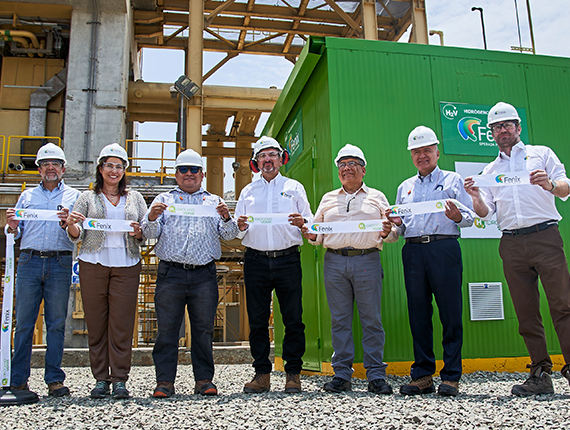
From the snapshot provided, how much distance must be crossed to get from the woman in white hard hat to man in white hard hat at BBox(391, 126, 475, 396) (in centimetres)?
262

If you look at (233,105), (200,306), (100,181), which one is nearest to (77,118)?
(233,105)

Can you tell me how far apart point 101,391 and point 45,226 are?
171 cm

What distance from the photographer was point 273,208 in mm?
4926

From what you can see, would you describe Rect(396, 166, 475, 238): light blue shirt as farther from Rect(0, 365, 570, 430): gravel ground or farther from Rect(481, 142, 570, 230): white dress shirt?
Rect(0, 365, 570, 430): gravel ground

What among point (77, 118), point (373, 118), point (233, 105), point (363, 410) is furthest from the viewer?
point (233, 105)

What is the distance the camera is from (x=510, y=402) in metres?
3.71

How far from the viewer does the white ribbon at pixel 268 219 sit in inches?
185

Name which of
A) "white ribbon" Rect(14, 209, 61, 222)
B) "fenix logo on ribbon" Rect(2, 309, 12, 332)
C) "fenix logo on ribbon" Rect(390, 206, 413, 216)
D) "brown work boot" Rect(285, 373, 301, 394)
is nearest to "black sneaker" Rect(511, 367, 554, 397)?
"fenix logo on ribbon" Rect(390, 206, 413, 216)

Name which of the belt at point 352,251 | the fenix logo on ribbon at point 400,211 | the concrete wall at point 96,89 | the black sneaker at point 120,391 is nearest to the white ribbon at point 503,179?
the fenix logo on ribbon at point 400,211

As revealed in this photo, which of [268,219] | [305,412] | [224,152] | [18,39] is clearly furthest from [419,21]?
[305,412]

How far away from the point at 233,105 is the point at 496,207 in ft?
47.0

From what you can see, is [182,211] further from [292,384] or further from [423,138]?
[423,138]

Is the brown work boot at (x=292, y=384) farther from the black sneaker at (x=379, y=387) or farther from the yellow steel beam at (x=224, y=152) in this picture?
the yellow steel beam at (x=224, y=152)

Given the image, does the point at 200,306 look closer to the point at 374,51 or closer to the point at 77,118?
the point at 374,51
